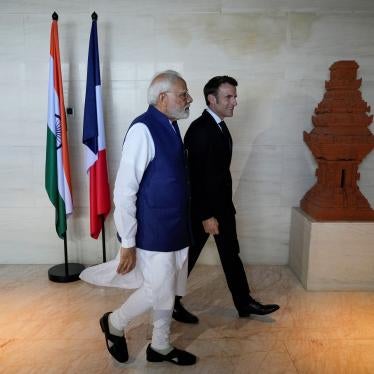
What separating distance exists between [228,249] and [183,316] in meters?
0.53

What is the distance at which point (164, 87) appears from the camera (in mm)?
1820

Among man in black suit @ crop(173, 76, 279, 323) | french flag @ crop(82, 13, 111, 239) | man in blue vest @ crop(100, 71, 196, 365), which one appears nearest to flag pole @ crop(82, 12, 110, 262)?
french flag @ crop(82, 13, 111, 239)

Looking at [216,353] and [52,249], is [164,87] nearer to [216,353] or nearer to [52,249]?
[216,353]

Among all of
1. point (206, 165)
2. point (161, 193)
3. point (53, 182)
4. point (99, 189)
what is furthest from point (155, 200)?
point (53, 182)

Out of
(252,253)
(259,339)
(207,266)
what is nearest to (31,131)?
(207,266)

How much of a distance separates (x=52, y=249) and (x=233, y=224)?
1.88 m

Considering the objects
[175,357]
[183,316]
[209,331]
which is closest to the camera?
[175,357]

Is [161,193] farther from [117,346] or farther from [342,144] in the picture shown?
[342,144]

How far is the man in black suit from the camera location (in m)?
2.23

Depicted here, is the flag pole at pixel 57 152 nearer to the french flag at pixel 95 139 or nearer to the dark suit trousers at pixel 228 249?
the french flag at pixel 95 139

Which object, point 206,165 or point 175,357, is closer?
point 175,357

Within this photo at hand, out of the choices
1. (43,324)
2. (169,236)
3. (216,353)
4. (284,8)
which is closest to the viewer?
(169,236)

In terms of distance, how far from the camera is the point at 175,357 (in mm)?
1978

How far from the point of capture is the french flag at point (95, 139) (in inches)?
117
